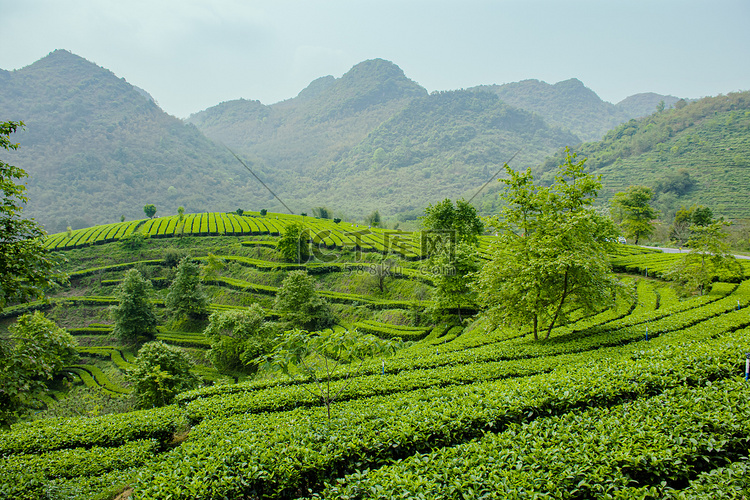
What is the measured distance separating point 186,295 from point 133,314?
4.76m

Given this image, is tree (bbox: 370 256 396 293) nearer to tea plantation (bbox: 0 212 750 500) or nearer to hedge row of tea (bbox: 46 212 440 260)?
hedge row of tea (bbox: 46 212 440 260)

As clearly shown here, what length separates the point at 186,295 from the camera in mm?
34531

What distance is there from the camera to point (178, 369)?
18.7 meters

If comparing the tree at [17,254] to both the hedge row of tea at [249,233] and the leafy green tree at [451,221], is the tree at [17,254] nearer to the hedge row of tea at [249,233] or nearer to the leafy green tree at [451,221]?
the leafy green tree at [451,221]

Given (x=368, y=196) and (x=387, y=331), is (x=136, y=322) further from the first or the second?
(x=368, y=196)

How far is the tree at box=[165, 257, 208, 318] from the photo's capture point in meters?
34.7

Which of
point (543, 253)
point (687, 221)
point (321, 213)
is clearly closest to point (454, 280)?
point (543, 253)

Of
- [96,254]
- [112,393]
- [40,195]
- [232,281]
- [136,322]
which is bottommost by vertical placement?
[112,393]

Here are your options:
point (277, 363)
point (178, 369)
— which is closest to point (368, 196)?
point (178, 369)

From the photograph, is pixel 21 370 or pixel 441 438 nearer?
pixel 441 438

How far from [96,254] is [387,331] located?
4841cm

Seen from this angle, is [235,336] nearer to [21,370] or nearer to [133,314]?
[133,314]

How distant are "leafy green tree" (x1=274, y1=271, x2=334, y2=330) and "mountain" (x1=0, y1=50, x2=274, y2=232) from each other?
126 m

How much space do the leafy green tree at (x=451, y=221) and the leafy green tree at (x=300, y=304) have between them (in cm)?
1287
